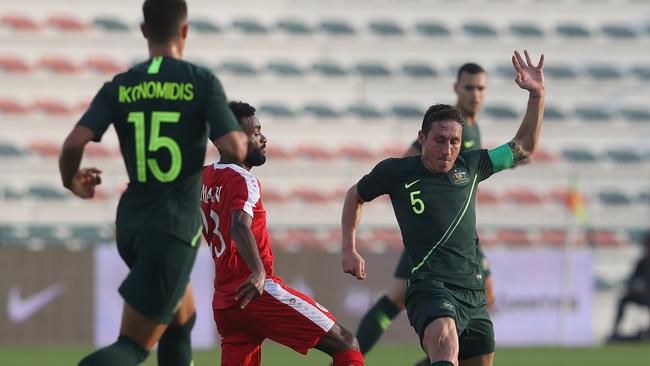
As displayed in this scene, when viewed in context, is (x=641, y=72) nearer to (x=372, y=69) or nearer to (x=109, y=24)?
(x=372, y=69)

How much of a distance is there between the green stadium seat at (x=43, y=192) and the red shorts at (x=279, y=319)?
1418cm

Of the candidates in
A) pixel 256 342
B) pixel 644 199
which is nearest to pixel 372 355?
pixel 256 342

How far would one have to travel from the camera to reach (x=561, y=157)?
23.2m

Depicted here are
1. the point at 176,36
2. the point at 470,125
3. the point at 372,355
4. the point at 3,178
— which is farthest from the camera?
the point at 3,178

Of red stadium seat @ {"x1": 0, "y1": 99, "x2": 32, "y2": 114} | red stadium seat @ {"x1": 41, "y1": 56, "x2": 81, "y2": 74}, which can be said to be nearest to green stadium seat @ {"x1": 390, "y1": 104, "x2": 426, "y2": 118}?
red stadium seat @ {"x1": 41, "y1": 56, "x2": 81, "y2": 74}

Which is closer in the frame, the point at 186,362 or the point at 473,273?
the point at 186,362

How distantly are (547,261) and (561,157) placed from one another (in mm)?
6593

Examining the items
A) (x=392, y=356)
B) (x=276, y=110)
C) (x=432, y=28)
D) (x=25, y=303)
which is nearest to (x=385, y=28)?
(x=432, y=28)

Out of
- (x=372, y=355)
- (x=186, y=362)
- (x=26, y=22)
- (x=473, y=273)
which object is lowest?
(x=372, y=355)

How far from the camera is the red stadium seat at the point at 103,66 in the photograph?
72.8ft

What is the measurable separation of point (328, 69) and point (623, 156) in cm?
568

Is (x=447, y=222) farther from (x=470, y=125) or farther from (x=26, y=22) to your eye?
(x=26, y=22)

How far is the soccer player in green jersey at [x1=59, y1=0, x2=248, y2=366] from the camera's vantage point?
5.50 meters

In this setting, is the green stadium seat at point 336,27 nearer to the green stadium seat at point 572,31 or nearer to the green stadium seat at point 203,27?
the green stadium seat at point 203,27
